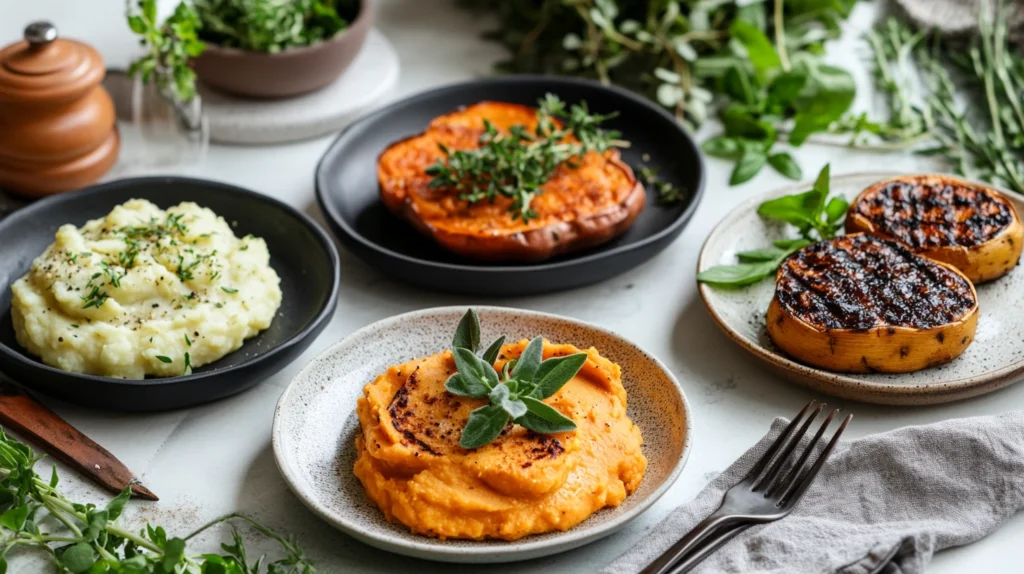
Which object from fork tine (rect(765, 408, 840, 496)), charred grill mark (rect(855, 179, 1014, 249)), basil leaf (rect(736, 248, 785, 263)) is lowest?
basil leaf (rect(736, 248, 785, 263))

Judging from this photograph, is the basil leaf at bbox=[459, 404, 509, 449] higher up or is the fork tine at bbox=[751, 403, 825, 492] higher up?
the basil leaf at bbox=[459, 404, 509, 449]

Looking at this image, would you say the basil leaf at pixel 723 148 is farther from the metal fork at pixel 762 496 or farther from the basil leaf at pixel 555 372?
the basil leaf at pixel 555 372

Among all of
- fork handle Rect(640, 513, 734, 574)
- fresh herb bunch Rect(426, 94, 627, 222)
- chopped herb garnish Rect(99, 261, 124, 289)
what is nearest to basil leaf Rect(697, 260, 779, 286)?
fresh herb bunch Rect(426, 94, 627, 222)

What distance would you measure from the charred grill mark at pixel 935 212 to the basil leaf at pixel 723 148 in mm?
700

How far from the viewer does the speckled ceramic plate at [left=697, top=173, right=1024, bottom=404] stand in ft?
8.18

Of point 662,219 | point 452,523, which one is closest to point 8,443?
point 452,523

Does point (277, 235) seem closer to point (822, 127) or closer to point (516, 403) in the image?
point (516, 403)

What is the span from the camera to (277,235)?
3.02 metres

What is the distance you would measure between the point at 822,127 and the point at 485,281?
139 centimetres

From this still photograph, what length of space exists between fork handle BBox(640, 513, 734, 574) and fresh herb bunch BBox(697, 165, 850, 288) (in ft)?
2.93

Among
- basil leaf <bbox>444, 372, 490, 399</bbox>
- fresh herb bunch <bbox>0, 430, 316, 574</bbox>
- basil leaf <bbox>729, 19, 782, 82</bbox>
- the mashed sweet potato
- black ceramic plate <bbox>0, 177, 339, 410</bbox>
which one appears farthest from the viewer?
basil leaf <bbox>729, 19, 782, 82</bbox>

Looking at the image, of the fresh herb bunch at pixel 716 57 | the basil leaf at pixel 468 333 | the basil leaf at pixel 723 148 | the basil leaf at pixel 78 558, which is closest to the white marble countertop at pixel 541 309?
the basil leaf at pixel 723 148

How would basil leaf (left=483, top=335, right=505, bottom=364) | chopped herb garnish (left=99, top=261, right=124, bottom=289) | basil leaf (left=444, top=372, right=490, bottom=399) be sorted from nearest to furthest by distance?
basil leaf (left=444, top=372, right=490, bottom=399), basil leaf (left=483, top=335, right=505, bottom=364), chopped herb garnish (left=99, top=261, right=124, bottom=289)

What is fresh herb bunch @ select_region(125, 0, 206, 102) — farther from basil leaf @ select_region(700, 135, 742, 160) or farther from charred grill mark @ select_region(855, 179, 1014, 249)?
charred grill mark @ select_region(855, 179, 1014, 249)
